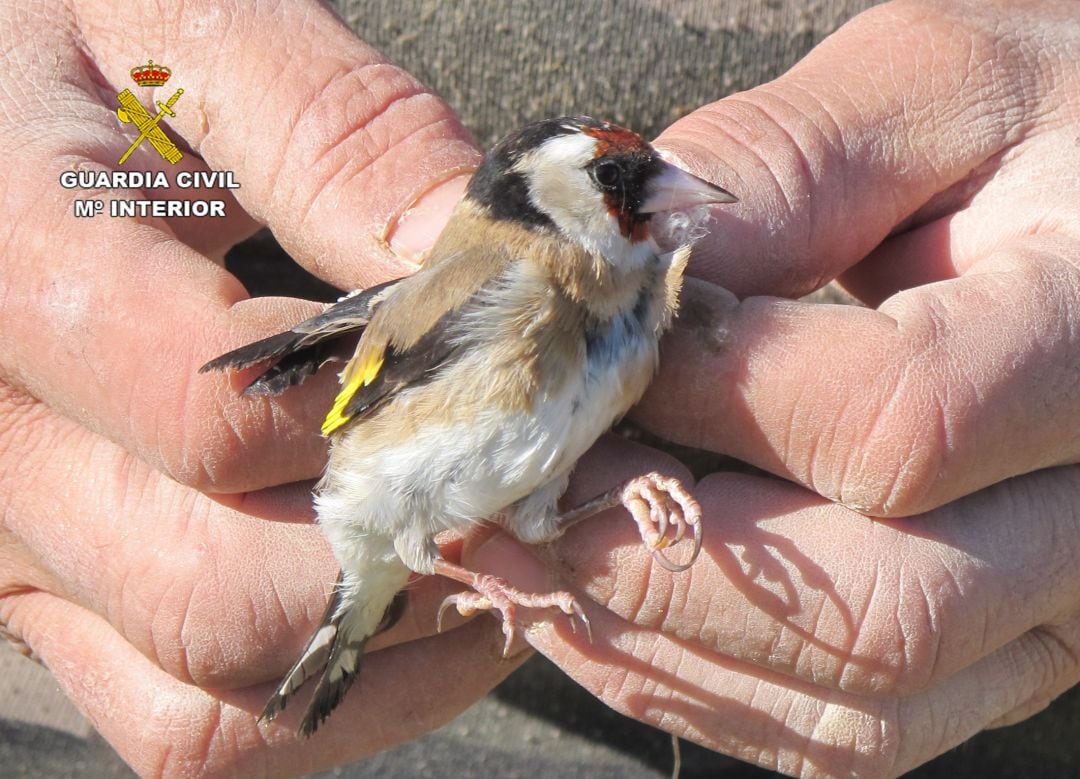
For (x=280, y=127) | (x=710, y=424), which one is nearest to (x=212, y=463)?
(x=280, y=127)

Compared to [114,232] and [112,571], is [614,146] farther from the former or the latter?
[112,571]

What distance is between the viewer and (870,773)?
6.81 feet

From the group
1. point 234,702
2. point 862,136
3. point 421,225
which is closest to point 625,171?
point 421,225

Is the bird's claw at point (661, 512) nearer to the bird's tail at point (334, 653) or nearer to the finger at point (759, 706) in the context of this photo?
the finger at point (759, 706)

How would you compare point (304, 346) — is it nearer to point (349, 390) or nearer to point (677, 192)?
point (349, 390)

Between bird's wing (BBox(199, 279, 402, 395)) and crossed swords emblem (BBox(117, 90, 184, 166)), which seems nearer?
bird's wing (BBox(199, 279, 402, 395))

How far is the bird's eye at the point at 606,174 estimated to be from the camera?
186cm

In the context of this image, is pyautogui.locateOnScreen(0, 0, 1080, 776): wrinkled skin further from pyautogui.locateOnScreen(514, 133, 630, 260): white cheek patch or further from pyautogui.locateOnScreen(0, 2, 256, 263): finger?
pyautogui.locateOnScreen(514, 133, 630, 260): white cheek patch

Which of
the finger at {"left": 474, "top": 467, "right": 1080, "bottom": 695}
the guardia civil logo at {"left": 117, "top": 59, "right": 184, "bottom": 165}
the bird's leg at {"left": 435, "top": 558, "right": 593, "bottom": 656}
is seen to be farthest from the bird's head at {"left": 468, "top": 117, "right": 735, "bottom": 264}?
the guardia civil logo at {"left": 117, "top": 59, "right": 184, "bottom": 165}

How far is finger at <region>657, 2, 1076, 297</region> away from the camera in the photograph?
77.4 inches

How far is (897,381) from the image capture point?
5.74 feet

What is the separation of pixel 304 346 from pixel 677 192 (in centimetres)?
65

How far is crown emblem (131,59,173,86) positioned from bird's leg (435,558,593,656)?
1.04 meters

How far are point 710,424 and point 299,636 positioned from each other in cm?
84
